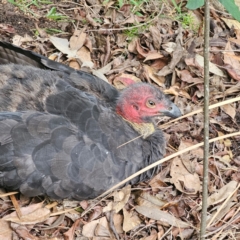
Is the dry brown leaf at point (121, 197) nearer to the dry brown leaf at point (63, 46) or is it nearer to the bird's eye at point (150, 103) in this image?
the bird's eye at point (150, 103)

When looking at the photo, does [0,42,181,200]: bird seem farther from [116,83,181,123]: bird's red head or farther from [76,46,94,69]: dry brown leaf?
Result: [76,46,94,69]: dry brown leaf

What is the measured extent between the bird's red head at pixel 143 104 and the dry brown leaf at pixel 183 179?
1.32 ft

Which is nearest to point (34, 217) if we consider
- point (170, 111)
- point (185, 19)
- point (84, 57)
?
point (170, 111)

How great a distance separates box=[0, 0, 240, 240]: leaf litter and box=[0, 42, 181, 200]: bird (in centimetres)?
18

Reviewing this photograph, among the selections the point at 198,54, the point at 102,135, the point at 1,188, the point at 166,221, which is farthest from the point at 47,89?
the point at 198,54

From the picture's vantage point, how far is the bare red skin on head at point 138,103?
3367 millimetres

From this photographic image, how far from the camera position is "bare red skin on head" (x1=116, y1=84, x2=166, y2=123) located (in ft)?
11.0

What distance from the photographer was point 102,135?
10.4 feet

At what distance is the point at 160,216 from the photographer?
3268 mm

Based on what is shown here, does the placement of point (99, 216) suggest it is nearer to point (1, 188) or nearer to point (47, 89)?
point (1, 188)

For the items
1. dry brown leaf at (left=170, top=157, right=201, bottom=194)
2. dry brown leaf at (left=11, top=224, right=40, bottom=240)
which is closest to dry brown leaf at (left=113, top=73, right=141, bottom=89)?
dry brown leaf at (left=170, top=157, right=201, bottom=194)

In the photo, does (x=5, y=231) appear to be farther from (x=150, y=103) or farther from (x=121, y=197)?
(x=150, y=103)

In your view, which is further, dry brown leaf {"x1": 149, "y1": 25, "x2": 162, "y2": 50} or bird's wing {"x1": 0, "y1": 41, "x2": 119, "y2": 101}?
dry brown leaf {"x1": 149, "y1": 25, "x2": 162, "y2": 50}

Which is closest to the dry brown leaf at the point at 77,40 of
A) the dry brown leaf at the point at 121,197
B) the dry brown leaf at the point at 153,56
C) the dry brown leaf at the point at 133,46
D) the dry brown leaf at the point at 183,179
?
the dry brown leaf at the point at 133,46
